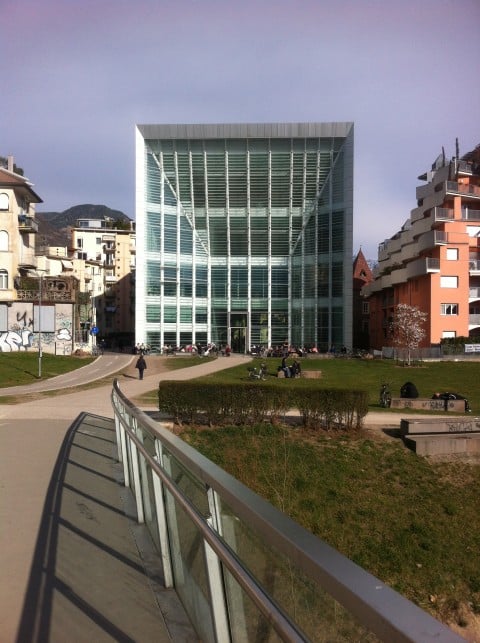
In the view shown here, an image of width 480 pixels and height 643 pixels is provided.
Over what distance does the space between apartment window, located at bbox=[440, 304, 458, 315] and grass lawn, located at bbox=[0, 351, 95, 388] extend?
30.9 meters

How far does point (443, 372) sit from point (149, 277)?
32.7m

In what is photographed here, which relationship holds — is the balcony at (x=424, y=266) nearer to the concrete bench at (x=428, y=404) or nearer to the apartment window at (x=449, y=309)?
the apartment window at (x=449, y=309)

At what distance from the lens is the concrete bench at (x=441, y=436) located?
15.5 m

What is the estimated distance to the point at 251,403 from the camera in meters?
16.4

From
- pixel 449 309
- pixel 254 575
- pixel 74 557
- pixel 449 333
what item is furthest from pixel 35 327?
pixel 254 575

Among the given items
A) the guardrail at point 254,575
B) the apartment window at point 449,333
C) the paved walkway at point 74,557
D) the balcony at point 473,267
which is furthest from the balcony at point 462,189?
the guardrail at point 254,575

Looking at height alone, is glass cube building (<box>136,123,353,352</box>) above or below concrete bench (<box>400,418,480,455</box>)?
above

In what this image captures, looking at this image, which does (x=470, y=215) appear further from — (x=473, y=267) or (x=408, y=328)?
(x=408, y=328)

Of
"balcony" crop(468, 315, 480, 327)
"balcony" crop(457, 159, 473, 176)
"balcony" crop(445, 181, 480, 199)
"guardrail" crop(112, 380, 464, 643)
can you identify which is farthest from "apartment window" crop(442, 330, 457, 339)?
"guardrail" crop(112, 380, 464, 643)

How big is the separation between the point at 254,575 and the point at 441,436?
48.9 feet

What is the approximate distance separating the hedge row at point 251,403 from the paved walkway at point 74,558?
22.0 feet

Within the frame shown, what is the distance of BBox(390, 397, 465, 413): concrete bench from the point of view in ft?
70.7

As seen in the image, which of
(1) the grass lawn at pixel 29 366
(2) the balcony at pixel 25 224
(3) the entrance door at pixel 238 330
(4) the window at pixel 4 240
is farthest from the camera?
(3) the entrance door at pixel 238 330

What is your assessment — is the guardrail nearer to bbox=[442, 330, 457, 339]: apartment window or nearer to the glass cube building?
bbox=[442, 330, 457, 339]: apartment window
